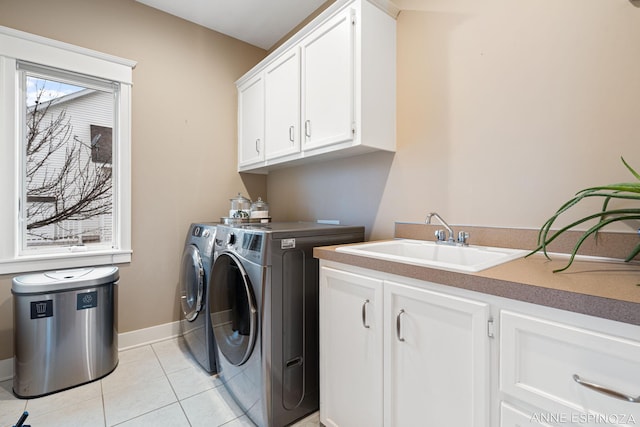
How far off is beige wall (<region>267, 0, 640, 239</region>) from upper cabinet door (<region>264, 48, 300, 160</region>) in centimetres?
58

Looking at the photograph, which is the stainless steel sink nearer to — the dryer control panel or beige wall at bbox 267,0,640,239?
beige wall at bbox 267,0,640,239

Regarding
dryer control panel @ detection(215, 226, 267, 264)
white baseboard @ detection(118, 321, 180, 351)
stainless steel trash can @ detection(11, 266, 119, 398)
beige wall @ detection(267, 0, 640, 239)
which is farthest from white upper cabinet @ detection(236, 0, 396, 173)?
white baseboard @ detection(118, 321, 180, 351)

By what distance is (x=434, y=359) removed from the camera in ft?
3.18

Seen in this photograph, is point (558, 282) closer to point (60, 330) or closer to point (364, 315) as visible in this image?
point (364, 315)

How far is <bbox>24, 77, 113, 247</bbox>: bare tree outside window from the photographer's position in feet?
6.59

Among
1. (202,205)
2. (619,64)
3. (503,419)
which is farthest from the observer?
(202,205)

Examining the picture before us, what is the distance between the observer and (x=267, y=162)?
2363 mm

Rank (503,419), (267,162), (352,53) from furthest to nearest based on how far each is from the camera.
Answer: (267,162)
(352,53)
(503,419)

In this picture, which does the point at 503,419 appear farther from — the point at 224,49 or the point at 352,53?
the point at 224,49

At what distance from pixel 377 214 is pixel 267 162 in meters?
1.01

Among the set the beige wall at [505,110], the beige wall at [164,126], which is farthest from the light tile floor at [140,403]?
Answer: the beige wall at [505,110]

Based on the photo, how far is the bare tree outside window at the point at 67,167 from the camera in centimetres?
201

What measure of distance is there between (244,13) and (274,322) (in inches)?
95.9

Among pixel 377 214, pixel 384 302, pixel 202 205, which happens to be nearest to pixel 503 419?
pixel 384 302
